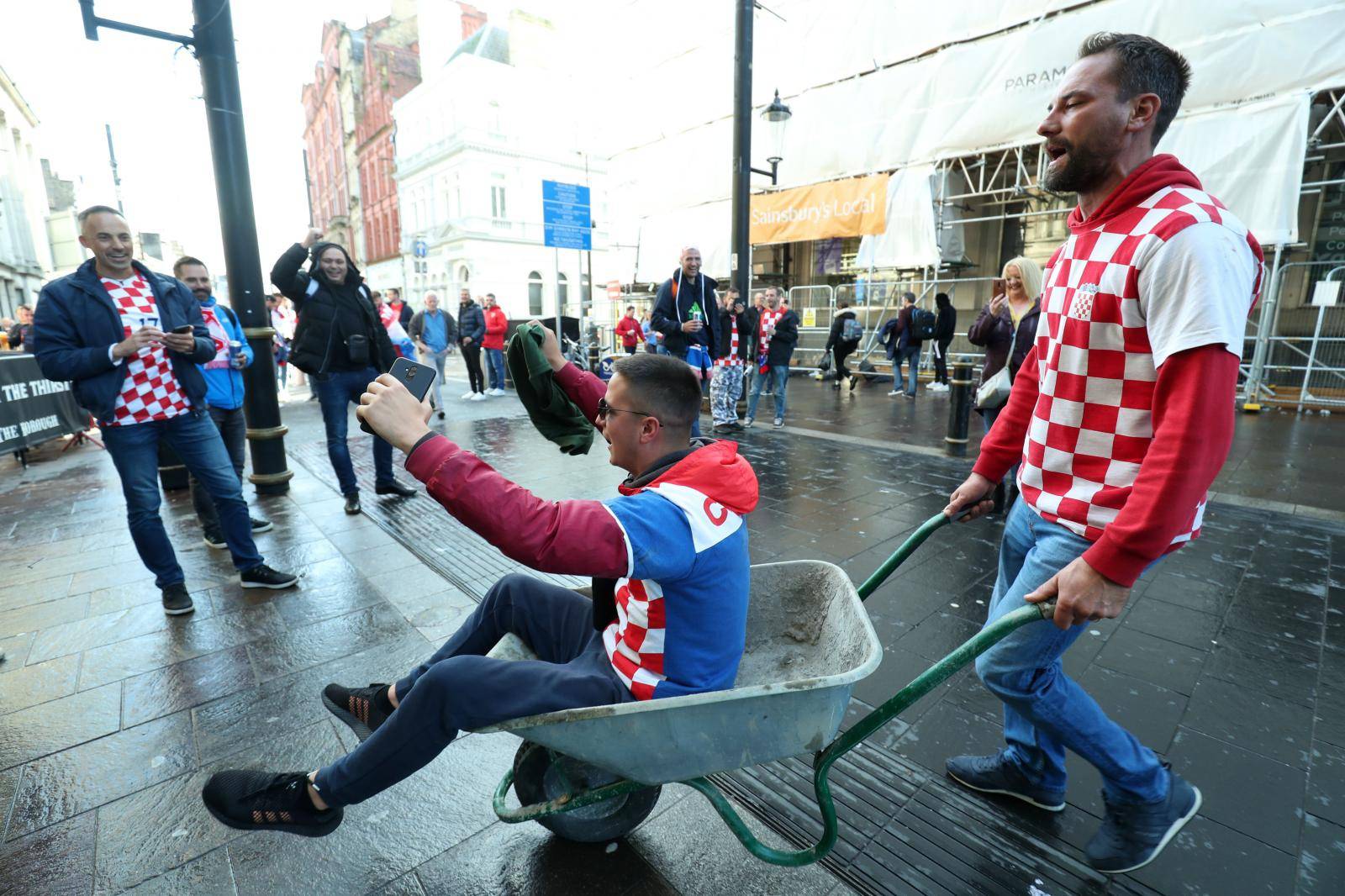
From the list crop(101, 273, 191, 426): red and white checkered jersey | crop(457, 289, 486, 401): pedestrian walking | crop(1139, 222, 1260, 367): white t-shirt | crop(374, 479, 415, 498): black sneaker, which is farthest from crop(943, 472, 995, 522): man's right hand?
crop(457, 289, 486, 401): pedestrian walking

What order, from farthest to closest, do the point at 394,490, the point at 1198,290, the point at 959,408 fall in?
the point at 959,408 < the point at 394,490 < the point at 1198,290

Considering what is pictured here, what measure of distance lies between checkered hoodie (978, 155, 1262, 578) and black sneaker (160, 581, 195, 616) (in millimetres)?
3939

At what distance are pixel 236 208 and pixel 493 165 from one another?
32.4 meters

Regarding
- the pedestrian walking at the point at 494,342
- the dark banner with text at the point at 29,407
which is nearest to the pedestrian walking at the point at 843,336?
the pedestrian walking at the point at 494,342

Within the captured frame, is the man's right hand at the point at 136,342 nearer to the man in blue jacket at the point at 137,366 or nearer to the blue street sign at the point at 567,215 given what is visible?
the man in blue jacket at the point at 137,366

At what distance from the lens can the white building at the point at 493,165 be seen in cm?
3366

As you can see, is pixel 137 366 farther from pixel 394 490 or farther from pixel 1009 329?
pixel 1009 329

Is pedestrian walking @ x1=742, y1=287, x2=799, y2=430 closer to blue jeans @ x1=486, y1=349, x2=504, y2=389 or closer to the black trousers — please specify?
blue jeans @ x1=486, y1=349, x2=504, y2=389

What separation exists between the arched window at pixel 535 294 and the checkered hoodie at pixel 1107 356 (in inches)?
1398

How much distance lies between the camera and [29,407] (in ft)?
23.1

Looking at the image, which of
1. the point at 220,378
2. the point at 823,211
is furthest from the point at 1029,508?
the point at 823,211

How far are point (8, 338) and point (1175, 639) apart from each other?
49.4 ft

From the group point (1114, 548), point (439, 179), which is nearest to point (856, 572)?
point (1114, 548)

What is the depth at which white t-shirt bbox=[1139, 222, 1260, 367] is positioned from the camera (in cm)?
132
